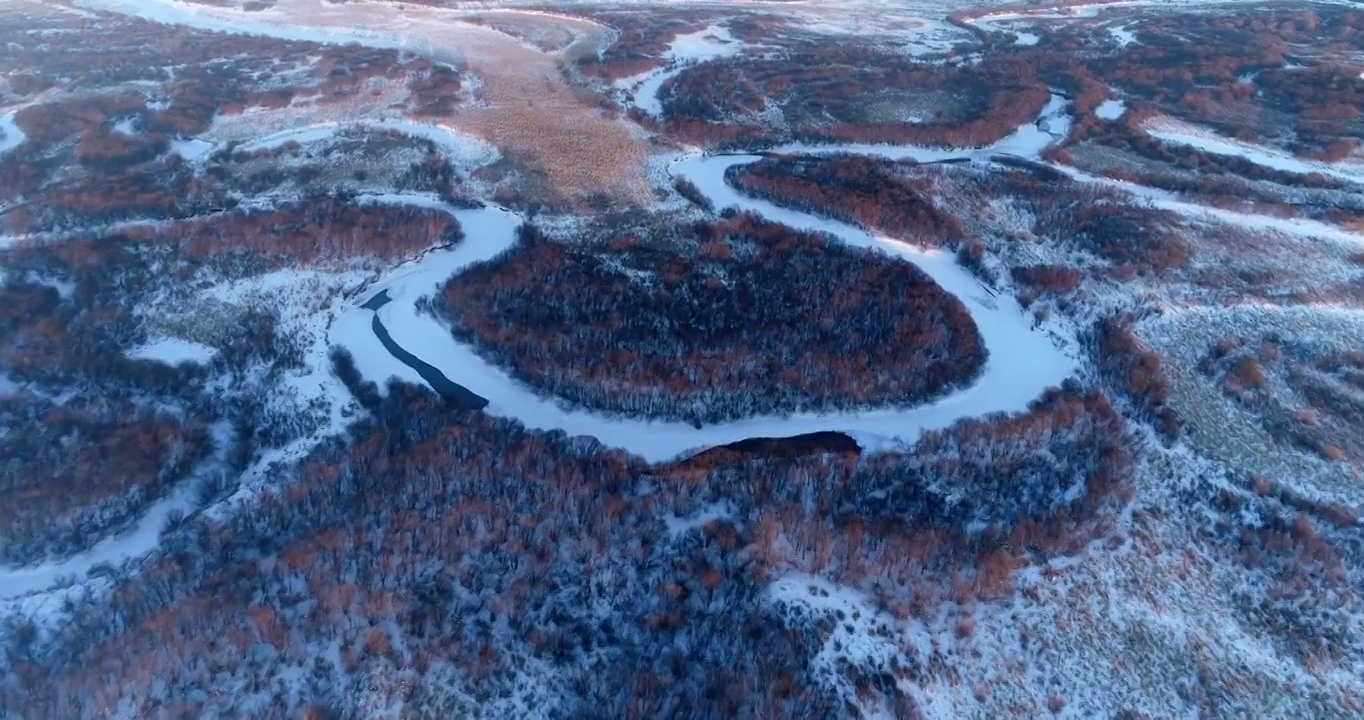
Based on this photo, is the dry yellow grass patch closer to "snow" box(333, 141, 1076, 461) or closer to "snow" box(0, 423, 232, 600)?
"snow" box(333, 141, 1076, 461)

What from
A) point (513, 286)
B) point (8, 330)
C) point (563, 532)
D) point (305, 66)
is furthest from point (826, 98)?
point (8, 330)

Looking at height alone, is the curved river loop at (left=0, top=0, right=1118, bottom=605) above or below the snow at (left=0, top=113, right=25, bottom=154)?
below

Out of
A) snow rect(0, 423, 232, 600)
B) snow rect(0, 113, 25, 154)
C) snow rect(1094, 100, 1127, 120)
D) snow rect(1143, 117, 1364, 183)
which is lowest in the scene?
snow rect(0, 423, 232, 600)

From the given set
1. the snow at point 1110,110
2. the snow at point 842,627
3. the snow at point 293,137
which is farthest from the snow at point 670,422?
the snow at point 1110,110

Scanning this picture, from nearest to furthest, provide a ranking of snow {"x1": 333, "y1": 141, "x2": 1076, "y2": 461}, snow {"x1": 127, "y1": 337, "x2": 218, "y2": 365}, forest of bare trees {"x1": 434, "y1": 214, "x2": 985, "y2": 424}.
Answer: snow {"x1": 333, "y1": 141, "x2": 1076, "y2": 461} → forest of bare trees {"x1": 434, "y1": 214, "x2": 985, "y2": 424} → snow {"x1": 127, "y1": 337, "x2": 218, "y2": 365}

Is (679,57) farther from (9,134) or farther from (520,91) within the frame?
(9,134)

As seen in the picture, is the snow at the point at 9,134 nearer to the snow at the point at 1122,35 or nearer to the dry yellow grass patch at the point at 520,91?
the dry yellow grass patch at the point at 520,91

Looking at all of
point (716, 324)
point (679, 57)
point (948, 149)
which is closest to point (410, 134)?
point (679, 57)

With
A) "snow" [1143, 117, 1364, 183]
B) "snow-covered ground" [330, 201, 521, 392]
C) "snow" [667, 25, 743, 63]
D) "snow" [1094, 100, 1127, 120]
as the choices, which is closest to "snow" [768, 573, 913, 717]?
"snow-covered ground" [330, 201, 521, 392]
